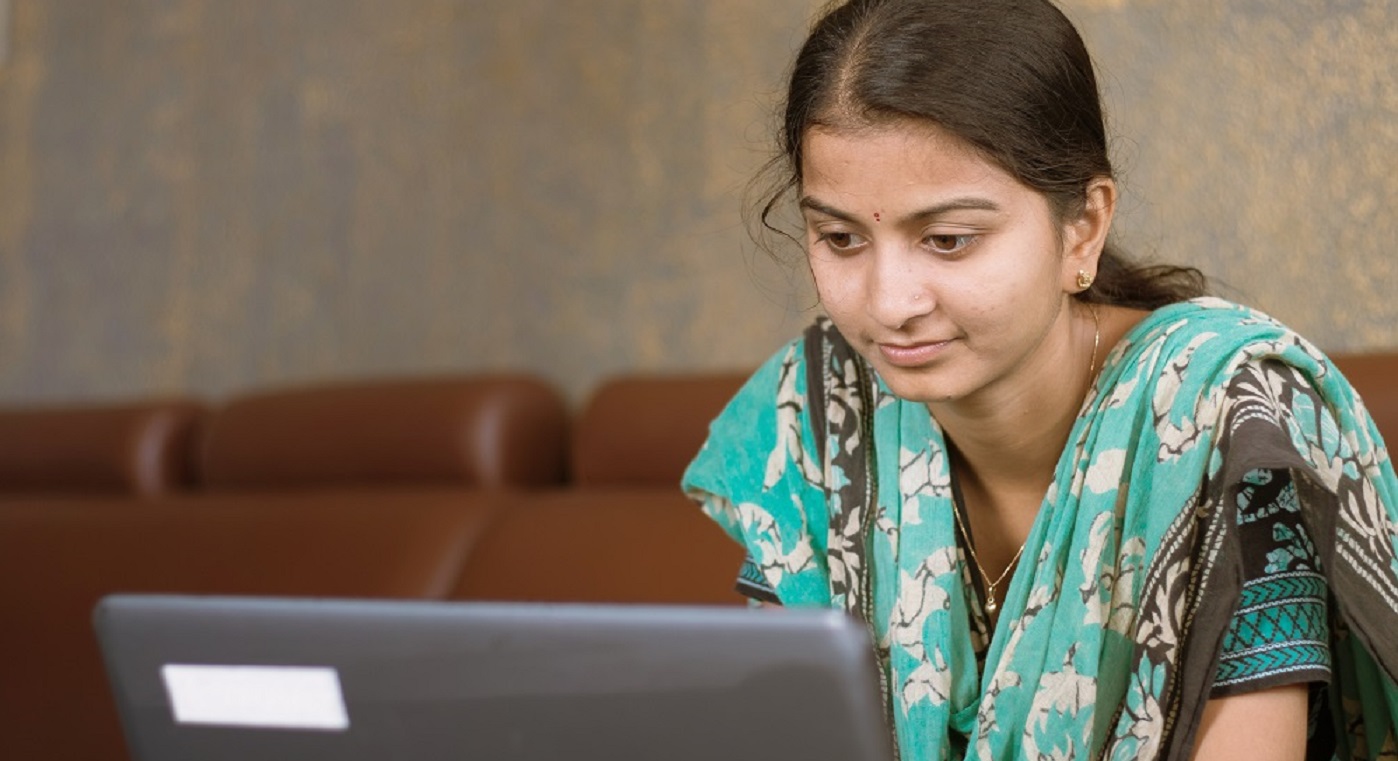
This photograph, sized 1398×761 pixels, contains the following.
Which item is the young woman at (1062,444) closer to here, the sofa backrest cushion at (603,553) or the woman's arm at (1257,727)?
the woman's arm at (1257,727)

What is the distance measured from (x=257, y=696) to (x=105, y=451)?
67.7 inches

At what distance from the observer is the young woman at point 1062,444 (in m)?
1.09

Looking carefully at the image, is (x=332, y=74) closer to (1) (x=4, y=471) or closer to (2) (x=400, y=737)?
(1) (x=4, y=471)

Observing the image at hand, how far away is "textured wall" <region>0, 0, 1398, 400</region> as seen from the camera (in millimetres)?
1615

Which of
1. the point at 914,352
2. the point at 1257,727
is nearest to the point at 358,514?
the point at 914,352

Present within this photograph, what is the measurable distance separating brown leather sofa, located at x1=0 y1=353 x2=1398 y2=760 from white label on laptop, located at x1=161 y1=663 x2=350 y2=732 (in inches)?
37.2

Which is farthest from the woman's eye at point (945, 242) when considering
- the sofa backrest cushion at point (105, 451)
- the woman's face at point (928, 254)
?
the sofa backrest cushion at point (105, 451)

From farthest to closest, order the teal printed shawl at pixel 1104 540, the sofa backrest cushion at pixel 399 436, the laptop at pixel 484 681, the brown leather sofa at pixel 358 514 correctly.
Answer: the sofa backrest cushion at pixel 399 436 < the brown leather sofa at pixel 358 514 < the teal printed shawl at pixel 1104 540 < the laptop at pixel 484 681

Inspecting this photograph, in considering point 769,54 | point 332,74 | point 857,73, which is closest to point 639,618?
point 857,73

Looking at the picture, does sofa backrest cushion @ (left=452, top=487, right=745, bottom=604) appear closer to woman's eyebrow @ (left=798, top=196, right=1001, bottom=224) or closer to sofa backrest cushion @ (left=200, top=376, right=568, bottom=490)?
sofa backrest cushion @ (left=200, top=376, right=568, bottom=490)

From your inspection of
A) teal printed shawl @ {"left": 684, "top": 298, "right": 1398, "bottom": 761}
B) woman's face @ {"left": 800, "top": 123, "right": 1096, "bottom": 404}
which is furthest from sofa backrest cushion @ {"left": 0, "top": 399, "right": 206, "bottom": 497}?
woman's face @ {"left": 800, "top": 123, "right": 1096, "bottom": 404}

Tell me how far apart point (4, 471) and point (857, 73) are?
1780 millimetres

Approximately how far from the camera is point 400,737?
0.73 metres

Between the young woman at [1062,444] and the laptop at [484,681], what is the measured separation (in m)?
0.49
